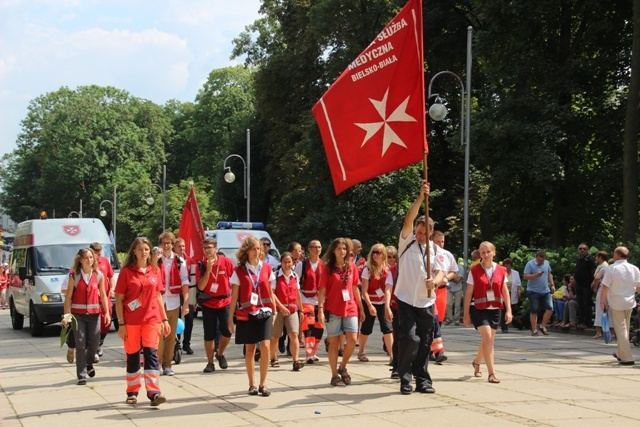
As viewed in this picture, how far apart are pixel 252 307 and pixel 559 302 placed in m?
12.9

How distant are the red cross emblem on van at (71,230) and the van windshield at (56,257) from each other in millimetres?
404

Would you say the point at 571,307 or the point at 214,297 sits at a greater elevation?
the point at 214,297

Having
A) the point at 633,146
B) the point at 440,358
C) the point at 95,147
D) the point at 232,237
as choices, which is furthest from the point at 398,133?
the point at 95,147

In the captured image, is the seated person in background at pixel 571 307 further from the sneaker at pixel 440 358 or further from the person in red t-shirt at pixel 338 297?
the person in red t-shirt at pixel 338 297

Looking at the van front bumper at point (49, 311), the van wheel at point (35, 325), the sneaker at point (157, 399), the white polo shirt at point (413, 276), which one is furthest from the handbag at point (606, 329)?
the van wheel at point (35, 325)

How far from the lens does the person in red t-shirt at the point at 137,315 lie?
998 cm

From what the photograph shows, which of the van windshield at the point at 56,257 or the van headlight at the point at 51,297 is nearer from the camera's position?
the van headlight at the point at 51,297

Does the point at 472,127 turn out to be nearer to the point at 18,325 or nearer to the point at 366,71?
the point at 18,325

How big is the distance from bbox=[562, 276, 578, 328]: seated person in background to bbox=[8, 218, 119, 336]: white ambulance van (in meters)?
10.8

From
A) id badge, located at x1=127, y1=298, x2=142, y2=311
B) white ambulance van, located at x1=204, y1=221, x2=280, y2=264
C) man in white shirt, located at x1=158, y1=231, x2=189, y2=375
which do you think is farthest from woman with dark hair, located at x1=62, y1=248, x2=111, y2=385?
white ambulance van, located at x1=204, y1=221, x2=280, y2=264

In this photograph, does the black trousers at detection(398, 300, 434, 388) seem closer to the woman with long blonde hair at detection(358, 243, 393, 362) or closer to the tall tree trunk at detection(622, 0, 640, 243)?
the woman with long blonde hair at detection(358, 243, 393, 362)

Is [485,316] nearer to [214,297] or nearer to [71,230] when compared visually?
[214,297]

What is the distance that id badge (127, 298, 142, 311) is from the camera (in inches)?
393

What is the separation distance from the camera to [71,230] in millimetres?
22625
